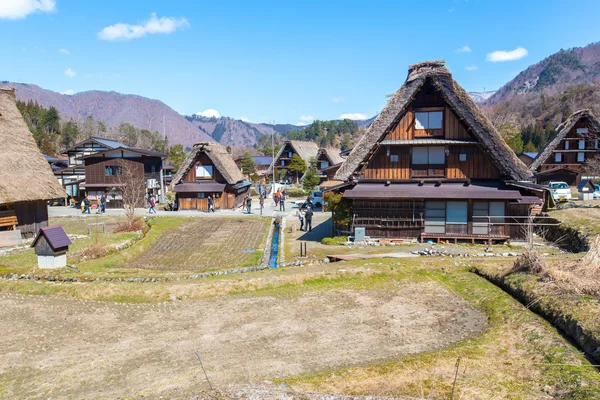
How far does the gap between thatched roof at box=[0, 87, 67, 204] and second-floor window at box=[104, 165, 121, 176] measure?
43.4 feet

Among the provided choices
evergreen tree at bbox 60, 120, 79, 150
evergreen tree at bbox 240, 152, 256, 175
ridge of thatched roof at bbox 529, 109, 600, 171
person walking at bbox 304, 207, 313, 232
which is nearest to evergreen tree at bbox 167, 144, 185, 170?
evergreen tree at bbox 240, 152, 256, 175

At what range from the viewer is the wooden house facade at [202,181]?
37.1m

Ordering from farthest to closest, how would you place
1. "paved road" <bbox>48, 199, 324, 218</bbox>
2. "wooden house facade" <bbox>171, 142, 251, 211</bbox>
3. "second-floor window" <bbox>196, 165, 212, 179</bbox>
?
"second-floor window" <bbox>196, 165, 212, 179</bbox>
"wooden house facade" <bbox>171, 142, 251, 211</bbox>
"paved road" <bbox>48, 199, 324, 218</bbox>

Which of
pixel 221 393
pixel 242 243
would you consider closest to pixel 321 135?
pixel 242 243

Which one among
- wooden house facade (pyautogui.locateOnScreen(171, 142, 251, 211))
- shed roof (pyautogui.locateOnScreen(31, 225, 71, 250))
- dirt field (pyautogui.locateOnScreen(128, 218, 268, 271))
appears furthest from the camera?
wooden house facade (pyautogui.locateOnScreen(171, 142, 251, 211))

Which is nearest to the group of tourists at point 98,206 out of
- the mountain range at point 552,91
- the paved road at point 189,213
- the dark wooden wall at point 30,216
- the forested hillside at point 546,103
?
the paved road at point 189,213

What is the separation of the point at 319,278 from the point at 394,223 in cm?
825

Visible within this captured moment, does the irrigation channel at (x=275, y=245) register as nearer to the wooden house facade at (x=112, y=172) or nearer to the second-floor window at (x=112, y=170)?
the wooden house facade at (x=112, y=172)

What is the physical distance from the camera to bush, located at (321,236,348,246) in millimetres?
21595

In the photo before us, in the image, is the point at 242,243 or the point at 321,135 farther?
the point at 321,135

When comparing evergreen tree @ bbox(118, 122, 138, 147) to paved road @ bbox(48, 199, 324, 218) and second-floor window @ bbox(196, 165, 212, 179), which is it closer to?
paved road @ bbox(48, 199, 324, 218)

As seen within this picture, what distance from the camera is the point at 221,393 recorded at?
7.16 metres

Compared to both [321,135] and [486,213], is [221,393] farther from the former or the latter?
[321,135]

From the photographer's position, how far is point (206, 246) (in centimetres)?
2294
